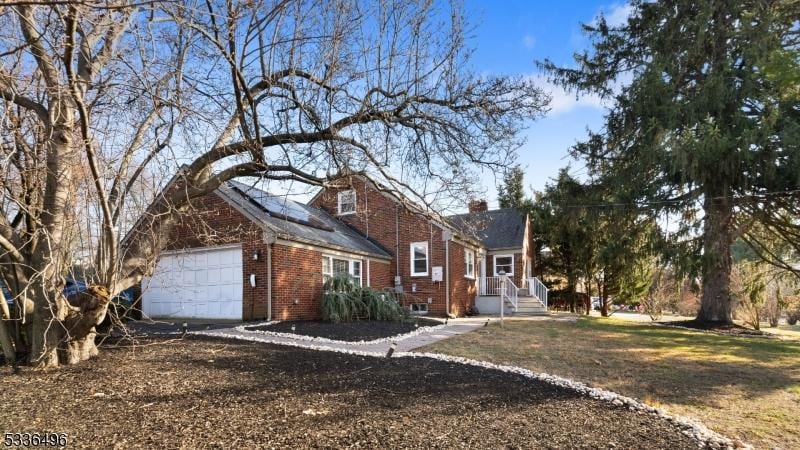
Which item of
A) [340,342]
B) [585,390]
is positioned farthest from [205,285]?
[585,390]

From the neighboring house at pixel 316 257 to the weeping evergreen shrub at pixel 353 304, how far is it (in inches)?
27.1

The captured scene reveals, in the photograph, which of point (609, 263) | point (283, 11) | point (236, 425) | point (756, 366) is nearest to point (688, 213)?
point (609, 263)

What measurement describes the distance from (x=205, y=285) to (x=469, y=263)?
10.8 meters

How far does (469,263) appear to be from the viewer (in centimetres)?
1997

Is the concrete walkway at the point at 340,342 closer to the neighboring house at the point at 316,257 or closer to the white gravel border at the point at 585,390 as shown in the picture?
the white gravel border at the point at 585,390

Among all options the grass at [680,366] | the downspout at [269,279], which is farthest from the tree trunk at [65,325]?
the downspout at [269,279]

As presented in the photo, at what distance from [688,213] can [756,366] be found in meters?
7.46

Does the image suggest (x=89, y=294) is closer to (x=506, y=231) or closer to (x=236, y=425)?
(x=236, y=425)

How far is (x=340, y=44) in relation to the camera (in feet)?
21.6

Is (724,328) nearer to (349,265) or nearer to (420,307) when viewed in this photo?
Result: (420,307)

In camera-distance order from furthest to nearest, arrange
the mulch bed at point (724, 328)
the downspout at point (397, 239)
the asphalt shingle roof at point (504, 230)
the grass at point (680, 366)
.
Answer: the asphalt shingle roof at point (504, 230), the downspout at point (397, 239), the mulch bed at point (724, 328), the grass at point (680, 366)

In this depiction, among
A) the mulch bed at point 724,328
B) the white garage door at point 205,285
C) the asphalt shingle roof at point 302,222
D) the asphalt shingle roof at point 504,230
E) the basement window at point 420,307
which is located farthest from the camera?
the asphalt shingle roof at point 504,230

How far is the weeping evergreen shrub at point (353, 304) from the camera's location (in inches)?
497

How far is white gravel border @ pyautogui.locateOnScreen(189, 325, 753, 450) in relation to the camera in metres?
4.21
